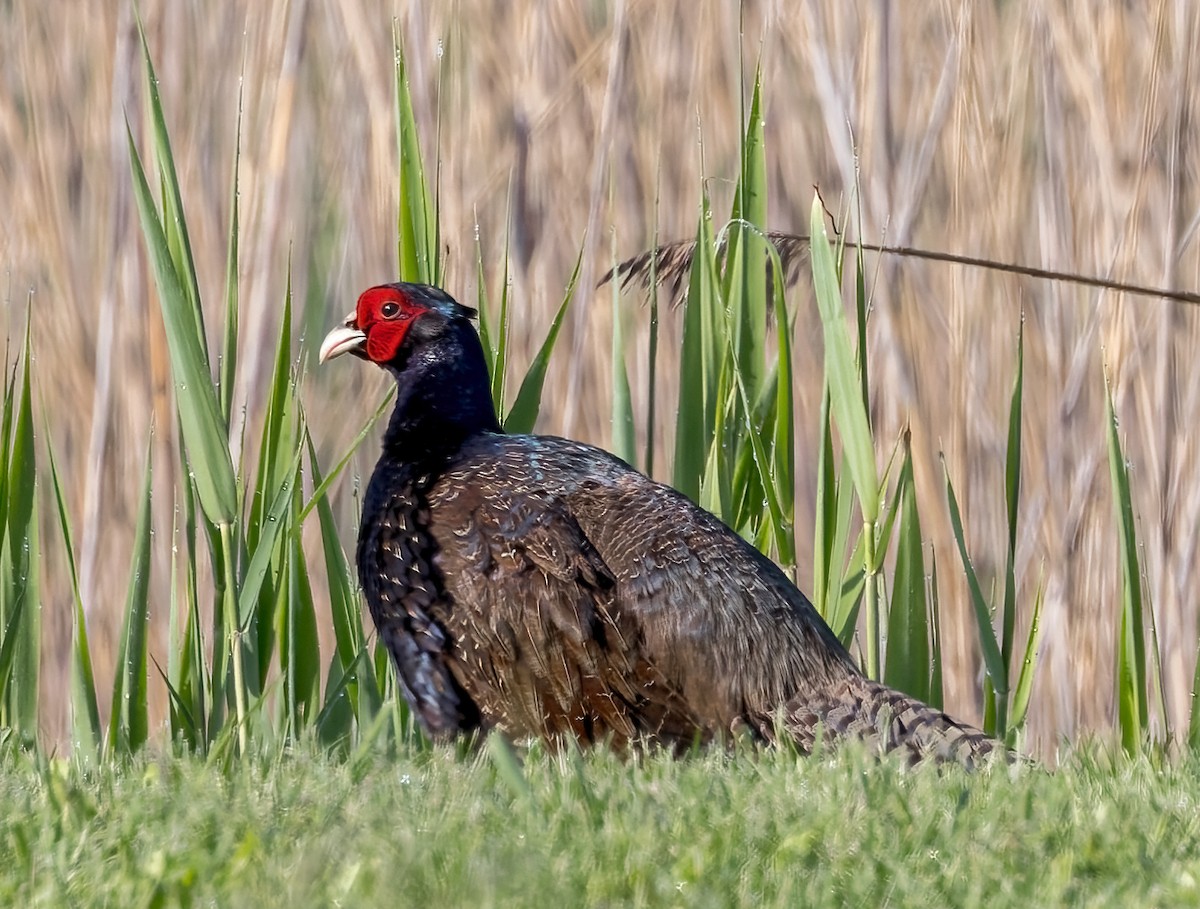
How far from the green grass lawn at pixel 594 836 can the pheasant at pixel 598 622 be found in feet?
2.01

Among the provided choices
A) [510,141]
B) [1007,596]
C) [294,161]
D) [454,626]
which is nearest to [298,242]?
[294,161]

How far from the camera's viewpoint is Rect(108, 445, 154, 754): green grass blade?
11.9 ft

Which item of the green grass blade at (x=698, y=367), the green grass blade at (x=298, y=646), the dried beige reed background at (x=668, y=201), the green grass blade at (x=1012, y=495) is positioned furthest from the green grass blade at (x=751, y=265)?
the green grass blade at (x=298, y=646)

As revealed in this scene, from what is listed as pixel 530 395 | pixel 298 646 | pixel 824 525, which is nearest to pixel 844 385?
pixel 824 525

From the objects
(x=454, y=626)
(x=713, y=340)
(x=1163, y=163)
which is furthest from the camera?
(x=1163, y=163)

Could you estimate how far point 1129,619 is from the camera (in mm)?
3688

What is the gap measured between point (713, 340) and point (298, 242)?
4.64ft

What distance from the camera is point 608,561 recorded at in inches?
143

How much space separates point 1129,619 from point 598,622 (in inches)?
43.7

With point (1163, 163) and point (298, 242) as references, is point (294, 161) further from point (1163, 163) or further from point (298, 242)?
point (1163, 163)

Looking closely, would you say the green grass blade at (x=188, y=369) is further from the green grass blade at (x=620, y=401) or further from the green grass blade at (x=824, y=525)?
the green grass blade at (x=824, y=525)

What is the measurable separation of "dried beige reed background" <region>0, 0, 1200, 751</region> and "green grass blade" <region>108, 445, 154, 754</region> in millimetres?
961

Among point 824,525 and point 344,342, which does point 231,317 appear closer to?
point 344,342

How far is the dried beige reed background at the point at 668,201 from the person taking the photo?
456 cm
